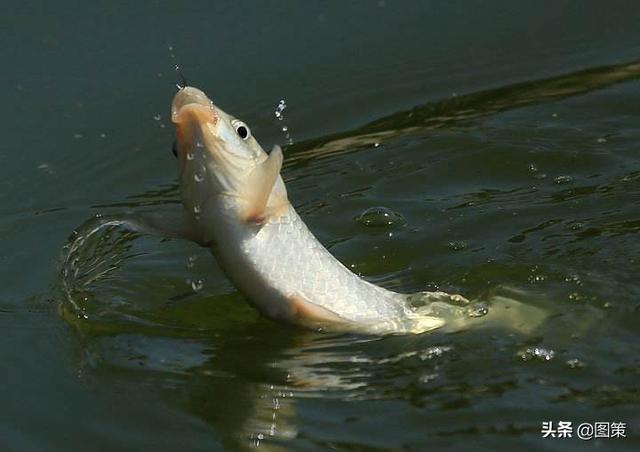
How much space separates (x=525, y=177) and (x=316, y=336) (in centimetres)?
170

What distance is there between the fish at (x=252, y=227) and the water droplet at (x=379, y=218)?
1.12 m

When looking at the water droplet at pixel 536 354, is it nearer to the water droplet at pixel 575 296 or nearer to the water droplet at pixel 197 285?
the water droplet at pixel 575 296

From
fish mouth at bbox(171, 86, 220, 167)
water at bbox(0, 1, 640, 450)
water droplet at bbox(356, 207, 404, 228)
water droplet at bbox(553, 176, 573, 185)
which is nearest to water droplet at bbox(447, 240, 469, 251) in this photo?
water at bbox(0, 1, 640, 450)

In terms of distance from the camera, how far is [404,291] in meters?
4.80

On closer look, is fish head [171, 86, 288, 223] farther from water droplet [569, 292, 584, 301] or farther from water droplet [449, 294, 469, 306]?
water droplet [569, 292, 584, 301]

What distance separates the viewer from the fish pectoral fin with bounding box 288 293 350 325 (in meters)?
4.06

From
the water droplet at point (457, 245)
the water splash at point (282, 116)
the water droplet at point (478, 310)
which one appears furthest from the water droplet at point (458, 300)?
the water splash at point (282, 116)

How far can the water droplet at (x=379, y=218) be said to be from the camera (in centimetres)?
534

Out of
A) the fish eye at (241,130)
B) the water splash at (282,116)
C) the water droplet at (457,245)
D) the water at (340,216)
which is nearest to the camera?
the water at (340,216)

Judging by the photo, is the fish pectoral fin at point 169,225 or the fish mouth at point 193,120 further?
the fish pectoral fin at point 169,225

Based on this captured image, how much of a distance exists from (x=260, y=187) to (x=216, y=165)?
14 centimetres

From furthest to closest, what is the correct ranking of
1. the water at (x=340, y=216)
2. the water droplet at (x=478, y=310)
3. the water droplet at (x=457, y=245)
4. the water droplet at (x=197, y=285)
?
the water droplet at (x=457, y=245)
the water droplet at (x=197, y=285)
the water droplet at (x=478, y=310)
the water at (x=340, y=216)

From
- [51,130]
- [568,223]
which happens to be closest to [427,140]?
[568,223]

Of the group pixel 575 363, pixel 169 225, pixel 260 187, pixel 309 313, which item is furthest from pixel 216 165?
pixel 575 363
